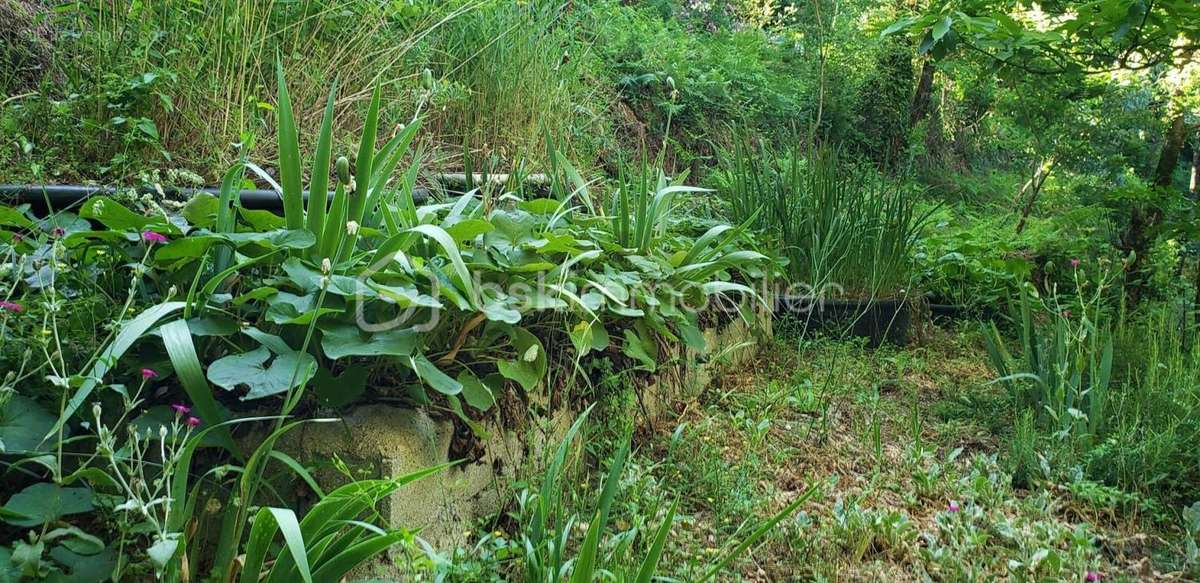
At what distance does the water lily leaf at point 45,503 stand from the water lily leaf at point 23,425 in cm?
6

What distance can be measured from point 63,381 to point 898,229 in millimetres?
2699

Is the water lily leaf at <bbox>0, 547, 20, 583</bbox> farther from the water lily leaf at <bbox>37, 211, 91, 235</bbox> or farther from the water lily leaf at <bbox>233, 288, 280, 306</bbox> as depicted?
the water lily leaf at <bbox>37, 211, 91, 235</bbox>

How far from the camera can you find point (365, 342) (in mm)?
1175

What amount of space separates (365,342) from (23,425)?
46 centimetres

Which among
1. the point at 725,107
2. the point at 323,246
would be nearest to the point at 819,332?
the point at 323,246

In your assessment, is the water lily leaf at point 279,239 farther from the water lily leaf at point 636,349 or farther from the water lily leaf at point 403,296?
the water lily leaf at point 636,349

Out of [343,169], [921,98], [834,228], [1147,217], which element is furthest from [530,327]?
[921,98]

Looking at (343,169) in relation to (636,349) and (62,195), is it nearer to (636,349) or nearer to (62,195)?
(636,349)

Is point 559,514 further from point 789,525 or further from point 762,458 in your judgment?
point 762,458

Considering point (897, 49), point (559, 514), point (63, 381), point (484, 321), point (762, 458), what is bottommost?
point (762, 458)

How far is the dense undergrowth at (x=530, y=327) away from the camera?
1.11 meters

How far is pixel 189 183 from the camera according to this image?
7.62ft

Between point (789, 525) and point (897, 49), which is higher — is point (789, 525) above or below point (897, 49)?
below

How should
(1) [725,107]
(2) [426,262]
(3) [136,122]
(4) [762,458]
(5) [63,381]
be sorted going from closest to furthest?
(5) [63,381] → (2) [426,262] → (4) [762,458] → (3) [136,122] → (1) [725,107]
